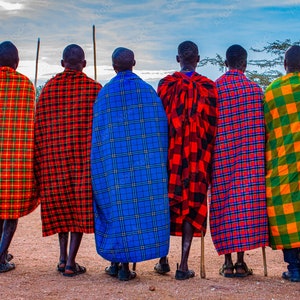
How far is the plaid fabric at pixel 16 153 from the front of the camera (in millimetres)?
6258

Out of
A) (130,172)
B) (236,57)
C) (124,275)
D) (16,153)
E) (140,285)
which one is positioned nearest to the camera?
(140,285)

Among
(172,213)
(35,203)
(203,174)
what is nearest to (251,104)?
(203,174)

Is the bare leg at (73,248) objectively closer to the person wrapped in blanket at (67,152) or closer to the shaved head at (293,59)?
the person wrapped in blanket at (67,152)

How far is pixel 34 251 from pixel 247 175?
12.0ft

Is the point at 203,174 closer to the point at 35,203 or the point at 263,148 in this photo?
the point at 263,148

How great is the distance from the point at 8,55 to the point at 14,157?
119cm

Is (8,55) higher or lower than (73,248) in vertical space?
higher

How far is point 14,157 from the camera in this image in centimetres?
627

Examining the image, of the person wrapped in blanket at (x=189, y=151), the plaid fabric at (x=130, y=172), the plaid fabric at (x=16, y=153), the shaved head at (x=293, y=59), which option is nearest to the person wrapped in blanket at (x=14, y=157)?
the plaid fabric at (x=16, y=153)

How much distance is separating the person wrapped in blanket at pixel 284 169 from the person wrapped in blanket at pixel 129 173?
1.08 meters

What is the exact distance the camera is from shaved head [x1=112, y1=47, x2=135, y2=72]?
5.99m

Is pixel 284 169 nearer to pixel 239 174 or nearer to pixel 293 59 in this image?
pixel 239 174

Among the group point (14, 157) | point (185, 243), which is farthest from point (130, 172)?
point (14, 157)

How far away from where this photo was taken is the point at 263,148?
19.2ft
